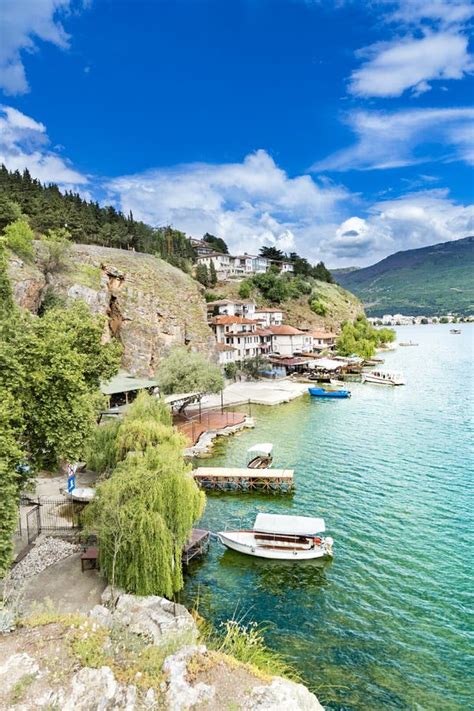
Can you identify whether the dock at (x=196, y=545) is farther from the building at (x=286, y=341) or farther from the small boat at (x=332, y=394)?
the building at (x=286, y=341)

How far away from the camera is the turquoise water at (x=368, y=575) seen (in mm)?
12875

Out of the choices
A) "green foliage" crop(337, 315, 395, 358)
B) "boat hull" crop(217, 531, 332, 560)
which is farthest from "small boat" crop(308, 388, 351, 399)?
"boat hull" crop(217, 531, 332, 560)

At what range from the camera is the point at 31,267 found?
4556 centimetres

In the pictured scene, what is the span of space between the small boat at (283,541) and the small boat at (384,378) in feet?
148

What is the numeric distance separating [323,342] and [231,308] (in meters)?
24.2

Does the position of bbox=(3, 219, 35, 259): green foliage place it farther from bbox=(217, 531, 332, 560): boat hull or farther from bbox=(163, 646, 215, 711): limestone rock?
bbox=(163, 646, 215, 711): limestone rock

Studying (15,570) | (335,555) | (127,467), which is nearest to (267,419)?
(335,555)

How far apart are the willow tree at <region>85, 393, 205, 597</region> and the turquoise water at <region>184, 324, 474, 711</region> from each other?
238cm

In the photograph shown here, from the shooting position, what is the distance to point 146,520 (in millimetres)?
14898

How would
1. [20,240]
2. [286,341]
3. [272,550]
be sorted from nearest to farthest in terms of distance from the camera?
1. [272,550]
2. [20,240]
3. [286,341]

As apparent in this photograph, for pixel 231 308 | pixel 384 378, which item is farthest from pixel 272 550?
pixel 231 308

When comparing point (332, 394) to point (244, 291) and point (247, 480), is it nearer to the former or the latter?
point (247, 480)

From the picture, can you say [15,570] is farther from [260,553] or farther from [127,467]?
[260,553]

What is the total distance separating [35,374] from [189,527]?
8301mm
